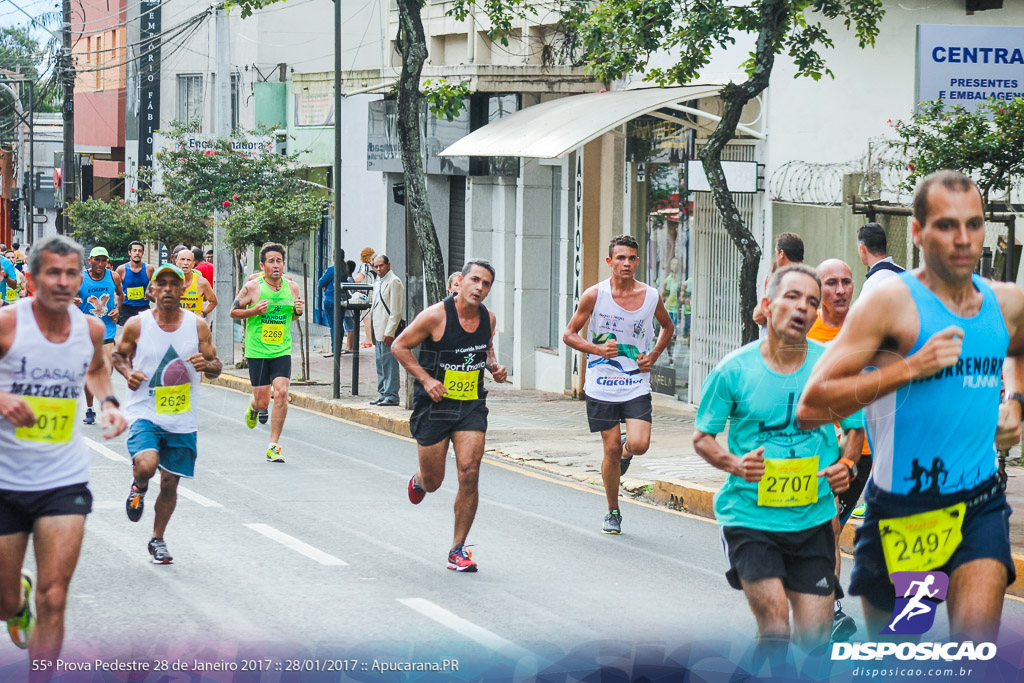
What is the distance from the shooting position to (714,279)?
1825 cm

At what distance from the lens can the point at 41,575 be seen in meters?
5.83

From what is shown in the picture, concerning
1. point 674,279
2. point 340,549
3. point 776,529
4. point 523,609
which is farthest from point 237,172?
point 776,529

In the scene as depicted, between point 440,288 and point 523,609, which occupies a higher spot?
point 440,288

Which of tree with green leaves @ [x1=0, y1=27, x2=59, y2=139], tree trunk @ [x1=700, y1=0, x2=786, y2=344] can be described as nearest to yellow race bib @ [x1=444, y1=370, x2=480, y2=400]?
tree trunk @ [x1=700, y1=0, x2=786, y2=344]

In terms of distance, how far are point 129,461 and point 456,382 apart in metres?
5.54

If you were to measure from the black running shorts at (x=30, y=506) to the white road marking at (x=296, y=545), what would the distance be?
10.5ft

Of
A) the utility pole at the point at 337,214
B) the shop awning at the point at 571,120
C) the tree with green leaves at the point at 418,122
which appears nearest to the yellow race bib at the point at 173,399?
the shop awning at the point at 571,120

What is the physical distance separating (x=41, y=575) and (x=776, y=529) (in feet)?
9.05

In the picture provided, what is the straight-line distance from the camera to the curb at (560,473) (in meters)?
10.2

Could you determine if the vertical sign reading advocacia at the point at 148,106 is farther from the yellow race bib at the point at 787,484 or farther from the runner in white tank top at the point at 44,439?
the yellow race bib at the point at 787,484

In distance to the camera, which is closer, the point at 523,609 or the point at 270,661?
the point at 270,661

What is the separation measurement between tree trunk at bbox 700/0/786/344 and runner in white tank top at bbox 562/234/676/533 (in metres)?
2.42

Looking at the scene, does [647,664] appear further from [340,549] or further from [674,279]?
[674,279]

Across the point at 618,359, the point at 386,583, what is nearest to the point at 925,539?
the point at 386,583
